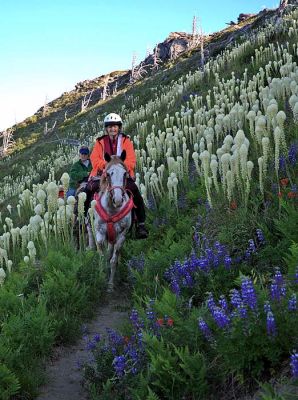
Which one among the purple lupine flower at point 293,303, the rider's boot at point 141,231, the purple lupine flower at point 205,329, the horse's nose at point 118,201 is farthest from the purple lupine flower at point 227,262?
the rider's boot at point 141,231

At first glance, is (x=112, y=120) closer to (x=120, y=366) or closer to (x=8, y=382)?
(x=8, y=382)

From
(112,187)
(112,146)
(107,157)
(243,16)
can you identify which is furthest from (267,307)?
(243,16)

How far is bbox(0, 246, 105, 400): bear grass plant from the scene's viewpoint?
4.53 meters

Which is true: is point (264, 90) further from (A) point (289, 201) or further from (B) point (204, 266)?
(B) point (204, 266)

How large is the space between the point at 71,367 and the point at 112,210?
3.90 metres

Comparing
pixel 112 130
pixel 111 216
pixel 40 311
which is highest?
pixel 112 130

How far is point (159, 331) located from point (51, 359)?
1978 mm

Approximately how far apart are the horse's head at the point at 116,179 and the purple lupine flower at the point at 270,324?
555 centimetres

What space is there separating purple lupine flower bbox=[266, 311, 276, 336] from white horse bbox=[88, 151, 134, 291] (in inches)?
220

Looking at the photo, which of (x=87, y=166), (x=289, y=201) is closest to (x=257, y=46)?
(x=87, y=166)

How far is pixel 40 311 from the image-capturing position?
5.40 meters

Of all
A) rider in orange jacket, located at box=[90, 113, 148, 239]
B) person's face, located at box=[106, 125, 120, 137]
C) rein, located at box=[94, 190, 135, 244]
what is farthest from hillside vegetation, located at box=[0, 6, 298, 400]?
person's face, located at box=[106, 125, 120, 137]

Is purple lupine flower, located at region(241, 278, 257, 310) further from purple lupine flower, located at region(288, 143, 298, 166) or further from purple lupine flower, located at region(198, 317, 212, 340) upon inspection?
purple lupine flower, located at region(288, 143, 298, 166)

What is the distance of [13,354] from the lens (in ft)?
15.0
